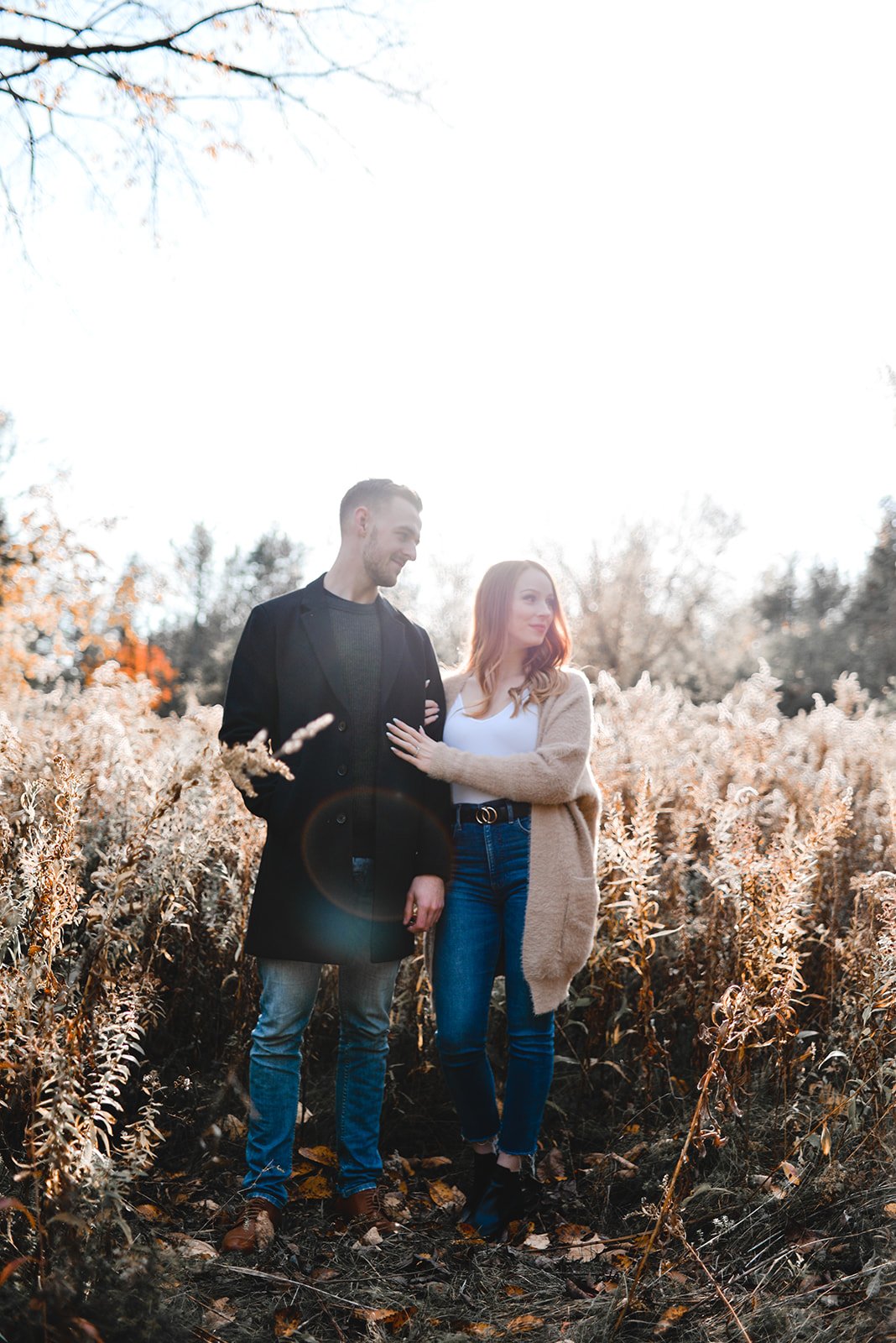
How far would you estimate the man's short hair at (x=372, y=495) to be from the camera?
3252 mm

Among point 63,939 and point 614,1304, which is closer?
point 614,1304

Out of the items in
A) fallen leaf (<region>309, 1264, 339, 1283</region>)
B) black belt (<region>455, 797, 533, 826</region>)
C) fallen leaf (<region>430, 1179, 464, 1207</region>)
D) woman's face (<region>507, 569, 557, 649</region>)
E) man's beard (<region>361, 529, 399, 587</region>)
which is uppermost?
man's beard (<region>361, 529, 399, 587</region>)

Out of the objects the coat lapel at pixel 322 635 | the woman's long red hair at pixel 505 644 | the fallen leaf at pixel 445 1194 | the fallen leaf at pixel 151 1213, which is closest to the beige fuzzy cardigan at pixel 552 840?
the woman's long red hair at pixel 505 644

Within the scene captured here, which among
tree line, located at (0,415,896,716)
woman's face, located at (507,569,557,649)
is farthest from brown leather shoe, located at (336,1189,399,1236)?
tree line, located at (0,415,896,716)

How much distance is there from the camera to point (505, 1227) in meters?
2.95

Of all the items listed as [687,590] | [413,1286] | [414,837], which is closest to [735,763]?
[414,837]

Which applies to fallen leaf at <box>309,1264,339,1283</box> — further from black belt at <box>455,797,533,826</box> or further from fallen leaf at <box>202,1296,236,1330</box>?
black belt at <box>455,797,533,826</box>

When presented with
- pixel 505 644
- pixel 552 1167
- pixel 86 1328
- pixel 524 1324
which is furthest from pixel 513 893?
pixel 86 1328

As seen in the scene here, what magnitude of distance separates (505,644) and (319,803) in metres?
0.86

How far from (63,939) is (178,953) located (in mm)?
429

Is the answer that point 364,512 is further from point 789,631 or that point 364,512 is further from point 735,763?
point 789,631

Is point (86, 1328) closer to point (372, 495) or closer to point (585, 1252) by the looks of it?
point (585, 1252)

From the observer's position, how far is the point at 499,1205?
2.98 metres

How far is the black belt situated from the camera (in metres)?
3.21
